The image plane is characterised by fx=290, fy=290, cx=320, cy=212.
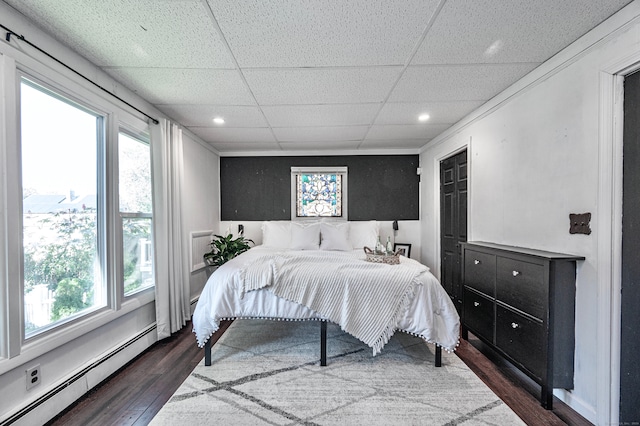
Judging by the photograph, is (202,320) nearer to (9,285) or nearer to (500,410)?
(9,285)

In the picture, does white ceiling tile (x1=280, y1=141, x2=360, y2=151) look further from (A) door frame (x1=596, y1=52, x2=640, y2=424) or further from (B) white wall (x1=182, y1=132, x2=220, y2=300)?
(A) door frame (x1=596, y1=52, x2=640, y2=424)

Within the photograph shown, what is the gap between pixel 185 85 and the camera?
2451mm

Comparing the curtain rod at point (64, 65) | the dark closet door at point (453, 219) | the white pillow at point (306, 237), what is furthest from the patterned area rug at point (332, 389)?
the curtain rod at point (64, 65)

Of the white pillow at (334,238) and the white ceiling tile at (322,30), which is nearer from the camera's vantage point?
the white ceiling tile at (322,30)

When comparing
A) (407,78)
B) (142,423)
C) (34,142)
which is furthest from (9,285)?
(407,78)

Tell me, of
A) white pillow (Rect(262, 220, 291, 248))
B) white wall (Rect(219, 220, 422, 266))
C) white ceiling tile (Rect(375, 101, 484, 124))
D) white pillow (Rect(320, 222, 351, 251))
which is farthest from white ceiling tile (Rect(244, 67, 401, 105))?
white wall (Rect(219, 220, 422, 266))

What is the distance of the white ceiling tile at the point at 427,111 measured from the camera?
9.61ft

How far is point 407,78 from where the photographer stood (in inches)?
92.4

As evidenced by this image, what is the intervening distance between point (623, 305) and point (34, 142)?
3602 millimetres

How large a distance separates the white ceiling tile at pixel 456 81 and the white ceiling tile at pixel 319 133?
40.5 inches

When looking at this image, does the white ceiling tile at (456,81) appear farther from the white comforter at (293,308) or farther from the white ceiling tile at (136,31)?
the white comforter at (293,308)

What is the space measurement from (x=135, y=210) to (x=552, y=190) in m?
3.54

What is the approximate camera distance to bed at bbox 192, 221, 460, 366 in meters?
2.36

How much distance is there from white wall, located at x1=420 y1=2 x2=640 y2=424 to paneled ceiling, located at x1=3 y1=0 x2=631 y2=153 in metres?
0.15
